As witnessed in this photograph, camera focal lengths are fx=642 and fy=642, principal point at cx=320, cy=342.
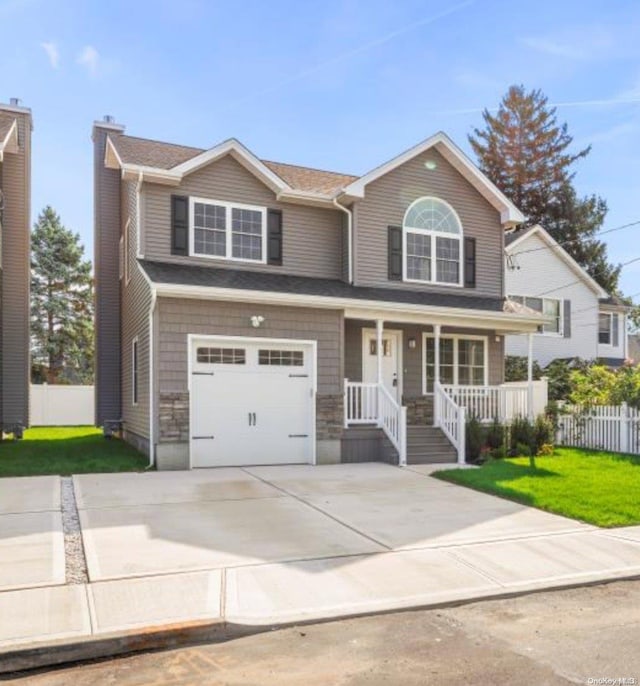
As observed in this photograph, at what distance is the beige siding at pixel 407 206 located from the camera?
15219 mm

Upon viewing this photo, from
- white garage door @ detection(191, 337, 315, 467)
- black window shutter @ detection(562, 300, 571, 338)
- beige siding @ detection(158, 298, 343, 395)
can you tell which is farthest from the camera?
black window shutter @ detection(562, 300, 571, 338)

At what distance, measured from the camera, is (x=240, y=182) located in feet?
48.2

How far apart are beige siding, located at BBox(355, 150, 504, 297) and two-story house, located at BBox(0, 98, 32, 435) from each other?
31.4 ft

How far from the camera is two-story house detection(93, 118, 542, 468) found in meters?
12.3

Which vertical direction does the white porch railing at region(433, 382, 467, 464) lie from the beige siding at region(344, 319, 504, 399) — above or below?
below

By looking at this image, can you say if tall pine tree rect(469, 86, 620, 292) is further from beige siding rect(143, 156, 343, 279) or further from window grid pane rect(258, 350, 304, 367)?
window grid pane rect(258, 350, 304, 367)

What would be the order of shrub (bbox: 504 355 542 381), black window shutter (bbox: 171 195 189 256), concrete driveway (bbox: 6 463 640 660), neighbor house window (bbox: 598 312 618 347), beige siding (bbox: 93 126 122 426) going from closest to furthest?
concrete driveway (bbox: 6 463 640 660), black window shutter (bbox: 171 195 189 256), beige siding (bbox: 93 126 122 426), shrub (bbox: 504 355 542 381), neighbor house window (bbox: 598 312 618 347)

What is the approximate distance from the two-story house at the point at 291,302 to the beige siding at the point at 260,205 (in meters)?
0.03

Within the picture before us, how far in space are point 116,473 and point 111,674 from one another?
307 inches

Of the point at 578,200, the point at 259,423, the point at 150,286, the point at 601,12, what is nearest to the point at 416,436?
the point at 259,423

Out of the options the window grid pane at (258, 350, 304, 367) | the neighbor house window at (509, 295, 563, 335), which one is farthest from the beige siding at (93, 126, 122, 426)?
the neighbor house window at (509, 295, 563, 335)

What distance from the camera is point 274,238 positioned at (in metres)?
14.9

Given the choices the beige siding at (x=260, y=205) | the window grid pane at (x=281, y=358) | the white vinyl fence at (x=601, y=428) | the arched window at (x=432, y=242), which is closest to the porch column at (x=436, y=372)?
the arched window at (x=432, y=242)

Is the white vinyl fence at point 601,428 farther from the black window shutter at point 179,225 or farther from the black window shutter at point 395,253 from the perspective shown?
the black window shutter at point 179,225
